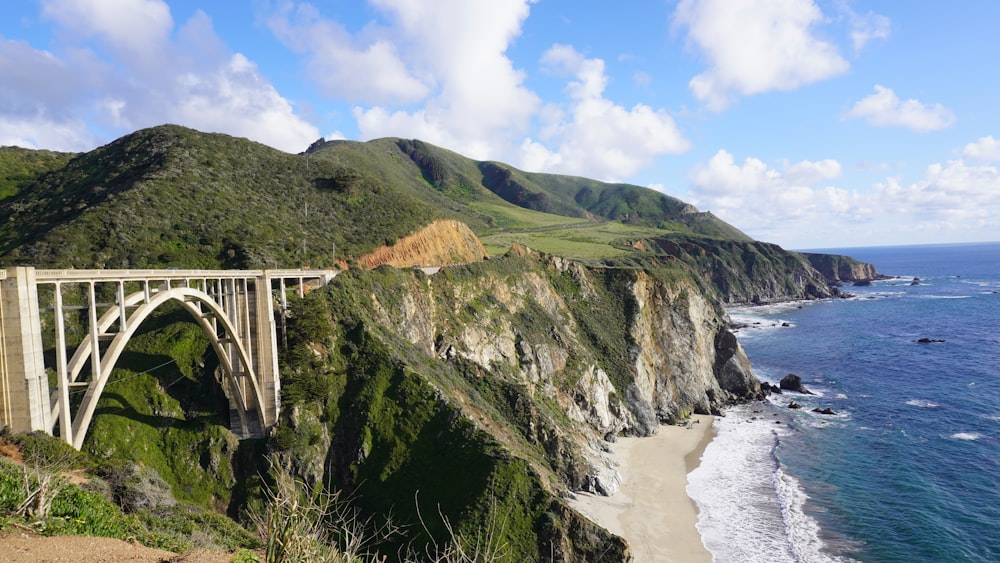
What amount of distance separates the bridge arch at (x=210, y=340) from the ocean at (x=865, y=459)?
107 feet

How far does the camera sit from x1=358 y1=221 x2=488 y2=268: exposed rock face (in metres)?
57.3

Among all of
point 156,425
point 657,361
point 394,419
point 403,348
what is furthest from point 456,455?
point 657,361

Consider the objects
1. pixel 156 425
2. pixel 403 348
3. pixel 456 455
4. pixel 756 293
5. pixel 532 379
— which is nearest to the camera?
pixel 156 425

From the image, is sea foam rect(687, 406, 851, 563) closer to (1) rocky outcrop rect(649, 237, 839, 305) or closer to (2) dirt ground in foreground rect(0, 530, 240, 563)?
(2) dirt ground in foreground rect(0, 530, 240, 563)

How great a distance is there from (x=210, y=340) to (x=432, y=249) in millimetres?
35826

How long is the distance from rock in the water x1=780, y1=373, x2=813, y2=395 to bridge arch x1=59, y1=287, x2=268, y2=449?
68.2 metres

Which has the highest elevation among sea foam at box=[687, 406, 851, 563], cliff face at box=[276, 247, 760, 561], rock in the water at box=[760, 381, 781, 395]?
cliff face at box=[276, 247, 760, 561]

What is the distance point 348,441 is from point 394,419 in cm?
341

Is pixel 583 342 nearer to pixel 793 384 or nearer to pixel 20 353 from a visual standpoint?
pixel 793 384

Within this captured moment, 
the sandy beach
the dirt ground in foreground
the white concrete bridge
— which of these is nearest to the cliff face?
the sandy beach

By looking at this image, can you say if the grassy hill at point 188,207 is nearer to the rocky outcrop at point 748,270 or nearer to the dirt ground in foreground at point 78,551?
the dirt ground in foreground at point 78,551

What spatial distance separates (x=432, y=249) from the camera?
209 ft

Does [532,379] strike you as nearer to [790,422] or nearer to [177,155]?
[790,422]

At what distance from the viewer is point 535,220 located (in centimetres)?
17275
